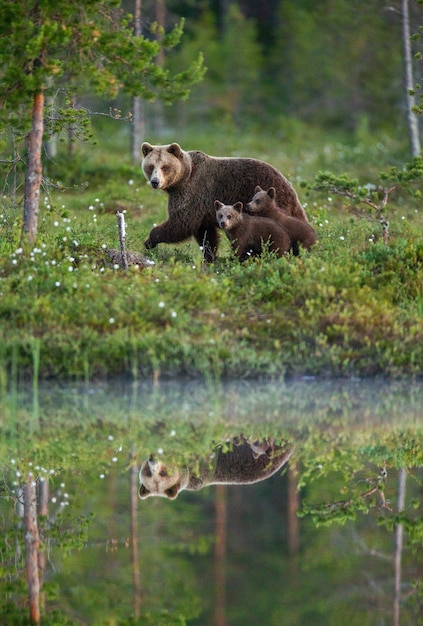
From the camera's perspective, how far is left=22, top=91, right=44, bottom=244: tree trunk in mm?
12938

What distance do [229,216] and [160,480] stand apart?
5370mm

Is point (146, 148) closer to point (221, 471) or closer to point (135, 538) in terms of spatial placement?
point (221, 471)

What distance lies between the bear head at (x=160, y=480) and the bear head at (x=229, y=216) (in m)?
4.94

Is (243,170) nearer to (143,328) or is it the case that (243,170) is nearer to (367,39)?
(143,328)

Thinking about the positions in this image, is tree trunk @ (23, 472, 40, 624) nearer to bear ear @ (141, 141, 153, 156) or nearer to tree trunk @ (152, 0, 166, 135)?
bear ear @ (141, 141, 153, 156)

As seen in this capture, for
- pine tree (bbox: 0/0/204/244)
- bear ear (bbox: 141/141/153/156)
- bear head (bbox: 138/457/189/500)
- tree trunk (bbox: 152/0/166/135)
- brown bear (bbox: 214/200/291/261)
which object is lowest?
bear head (bbox: 138/457/189/500)

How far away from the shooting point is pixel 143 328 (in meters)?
11.6

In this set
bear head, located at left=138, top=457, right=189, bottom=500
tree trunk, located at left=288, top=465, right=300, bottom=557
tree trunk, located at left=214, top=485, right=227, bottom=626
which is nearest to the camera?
tree trunk, located at left=214, top=485, right=227, bottom=626

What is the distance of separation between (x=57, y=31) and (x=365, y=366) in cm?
475

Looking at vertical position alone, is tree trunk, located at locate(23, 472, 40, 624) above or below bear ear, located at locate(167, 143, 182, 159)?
below

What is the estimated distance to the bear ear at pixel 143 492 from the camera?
8.58m

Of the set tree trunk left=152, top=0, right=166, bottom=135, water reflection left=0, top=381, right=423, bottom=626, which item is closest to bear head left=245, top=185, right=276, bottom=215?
water reflection left=0, top=381, right=423, bottom=626

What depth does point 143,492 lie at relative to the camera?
8.66 m

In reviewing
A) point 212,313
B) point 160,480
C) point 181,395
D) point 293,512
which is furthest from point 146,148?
point 293,512
